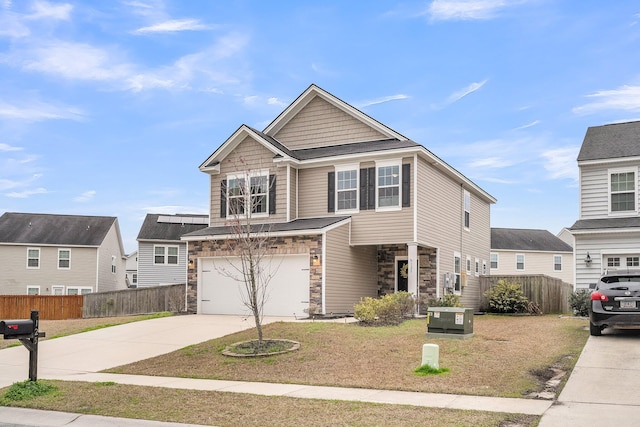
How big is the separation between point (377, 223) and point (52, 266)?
2655cm

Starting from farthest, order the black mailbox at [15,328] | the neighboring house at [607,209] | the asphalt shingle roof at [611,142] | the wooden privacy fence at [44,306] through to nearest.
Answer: the wooden privacy fence at [44,306], the asphalt shingle roof at [611,142], the neighboring house at [607,209], the black mailbox at [15,328]

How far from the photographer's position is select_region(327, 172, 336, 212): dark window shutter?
24.6 metres

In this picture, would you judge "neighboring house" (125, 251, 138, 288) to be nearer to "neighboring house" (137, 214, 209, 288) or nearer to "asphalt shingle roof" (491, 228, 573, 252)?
"neighboring house" (137, 214, 209, 288)

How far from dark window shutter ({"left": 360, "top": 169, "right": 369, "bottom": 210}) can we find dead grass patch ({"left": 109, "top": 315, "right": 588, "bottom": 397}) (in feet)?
22.1

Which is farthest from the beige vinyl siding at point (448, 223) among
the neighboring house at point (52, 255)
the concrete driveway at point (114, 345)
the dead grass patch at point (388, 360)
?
the neighboring house at point (52, 255)

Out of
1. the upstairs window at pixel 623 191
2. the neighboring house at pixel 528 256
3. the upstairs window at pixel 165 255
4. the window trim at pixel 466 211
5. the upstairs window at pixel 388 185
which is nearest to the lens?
the upstairs window at pixel 623 191

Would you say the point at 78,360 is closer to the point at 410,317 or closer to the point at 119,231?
the point at 410,317

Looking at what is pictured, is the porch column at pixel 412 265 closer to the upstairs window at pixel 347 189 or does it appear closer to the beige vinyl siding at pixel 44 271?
the upstairs window at pixel 347 189

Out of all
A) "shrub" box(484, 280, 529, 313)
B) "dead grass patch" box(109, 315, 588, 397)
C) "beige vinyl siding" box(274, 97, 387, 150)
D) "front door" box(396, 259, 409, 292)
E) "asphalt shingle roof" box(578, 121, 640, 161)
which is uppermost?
"beige vinyl siding" box(274, 97, 387, 150)

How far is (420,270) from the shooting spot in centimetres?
2484

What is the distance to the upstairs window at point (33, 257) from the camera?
41.3 metres

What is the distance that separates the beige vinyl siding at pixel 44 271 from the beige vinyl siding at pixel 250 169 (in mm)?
18922

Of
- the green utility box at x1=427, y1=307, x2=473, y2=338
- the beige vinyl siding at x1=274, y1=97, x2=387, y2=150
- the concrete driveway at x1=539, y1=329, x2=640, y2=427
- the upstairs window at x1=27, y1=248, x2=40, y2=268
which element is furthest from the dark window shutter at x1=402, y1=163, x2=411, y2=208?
the upstairs window at x1=27, y1=248, x2=40, y2=268

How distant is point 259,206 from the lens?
1004 inches
